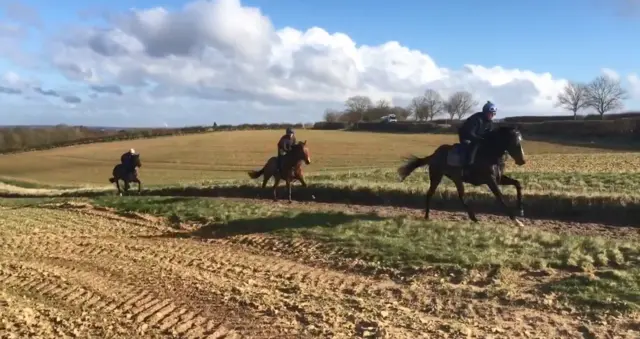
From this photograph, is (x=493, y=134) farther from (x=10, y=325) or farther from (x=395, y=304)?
(x=10, y=325)

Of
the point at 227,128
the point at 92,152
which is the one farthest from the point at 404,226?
the point at 227,128

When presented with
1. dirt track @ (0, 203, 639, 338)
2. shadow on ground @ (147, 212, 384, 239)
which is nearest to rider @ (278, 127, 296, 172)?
shadow on ground @ (147, 212, 384, 239)

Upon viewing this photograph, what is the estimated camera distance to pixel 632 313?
782 centimetres

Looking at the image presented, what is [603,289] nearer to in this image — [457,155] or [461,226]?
[461,226]

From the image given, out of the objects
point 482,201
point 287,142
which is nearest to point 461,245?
point 482,201

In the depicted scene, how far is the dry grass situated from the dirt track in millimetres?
24429

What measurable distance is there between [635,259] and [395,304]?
4.70 metres

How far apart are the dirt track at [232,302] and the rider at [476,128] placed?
5271 mm

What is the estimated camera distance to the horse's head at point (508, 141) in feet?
48.8

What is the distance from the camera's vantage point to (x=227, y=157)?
5462 centimetres

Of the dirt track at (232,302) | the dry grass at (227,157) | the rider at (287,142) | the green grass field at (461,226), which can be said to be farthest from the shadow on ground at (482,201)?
the dry grass at (227,157)

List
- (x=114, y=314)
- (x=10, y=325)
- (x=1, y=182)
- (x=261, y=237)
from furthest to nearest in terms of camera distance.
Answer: (x=1, y=182) < (x=261, y=237) < (x=114, y=314) < (x=10, y=325)

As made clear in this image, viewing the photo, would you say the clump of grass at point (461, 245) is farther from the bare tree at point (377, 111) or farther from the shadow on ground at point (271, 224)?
the bare tree at point (377, 111)

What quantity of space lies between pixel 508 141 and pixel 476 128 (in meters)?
0.81
